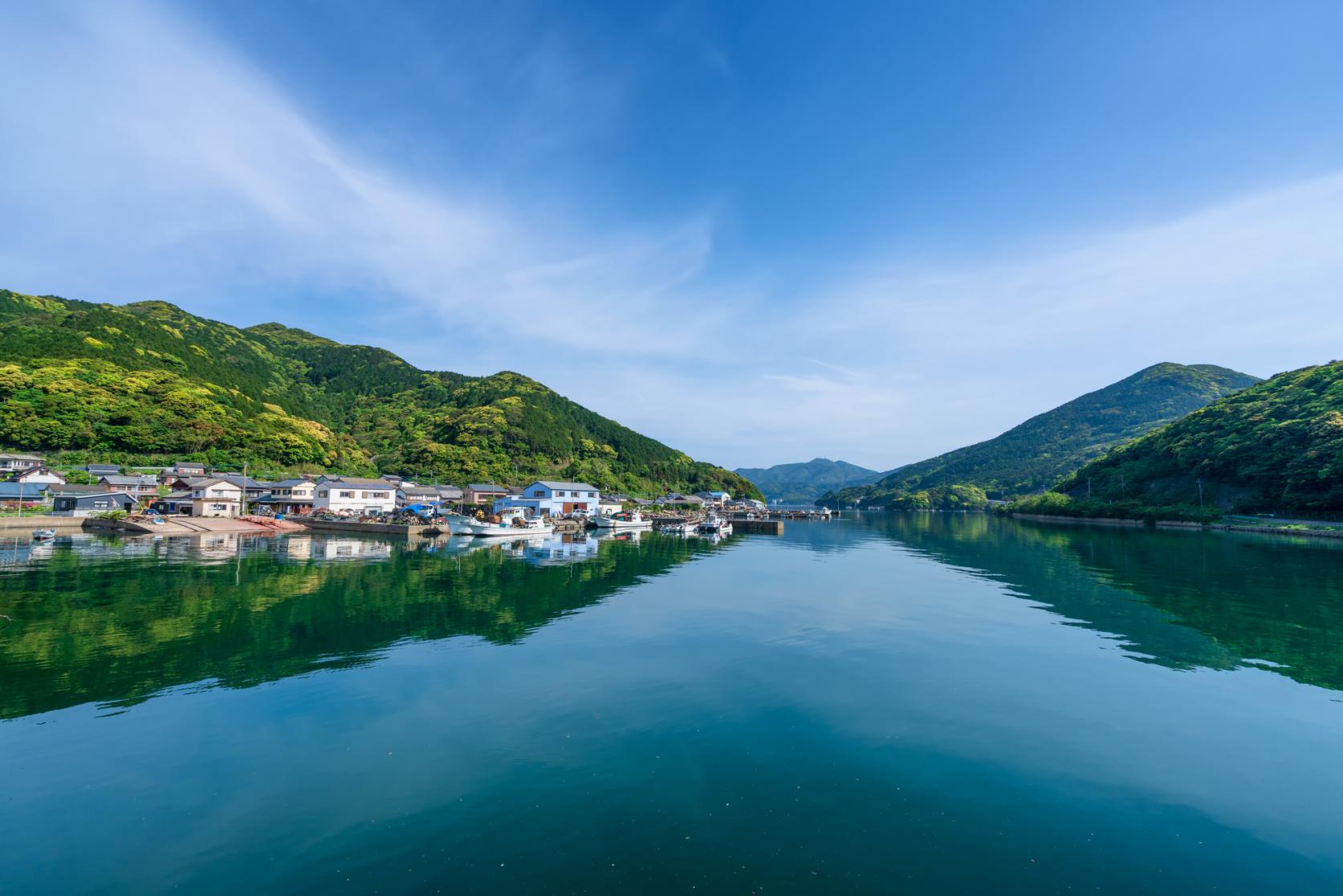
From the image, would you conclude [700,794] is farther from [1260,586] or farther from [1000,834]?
[1260,586]

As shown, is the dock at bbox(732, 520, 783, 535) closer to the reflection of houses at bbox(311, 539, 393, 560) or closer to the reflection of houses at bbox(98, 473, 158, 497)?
the reflection of houses at bbox(311, 539, 393, 560)

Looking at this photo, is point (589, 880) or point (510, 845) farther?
point (510, 845)

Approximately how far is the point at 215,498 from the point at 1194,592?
7576 cm

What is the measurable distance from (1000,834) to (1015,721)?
470 cm

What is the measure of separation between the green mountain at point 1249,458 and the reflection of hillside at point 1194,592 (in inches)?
844

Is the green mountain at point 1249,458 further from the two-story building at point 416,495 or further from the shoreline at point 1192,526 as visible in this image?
the two-story building at point 416,495

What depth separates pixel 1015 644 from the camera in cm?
1736

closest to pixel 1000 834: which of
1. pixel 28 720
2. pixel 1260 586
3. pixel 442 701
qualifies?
pixel 442 701

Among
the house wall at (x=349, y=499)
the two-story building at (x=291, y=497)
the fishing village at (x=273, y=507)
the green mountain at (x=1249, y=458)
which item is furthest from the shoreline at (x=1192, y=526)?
the two-story building at (x=291, y=497)

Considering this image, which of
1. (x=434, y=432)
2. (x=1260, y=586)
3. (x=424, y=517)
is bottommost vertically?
(x=1260, y=586)

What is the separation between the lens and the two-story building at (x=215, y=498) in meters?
54.5

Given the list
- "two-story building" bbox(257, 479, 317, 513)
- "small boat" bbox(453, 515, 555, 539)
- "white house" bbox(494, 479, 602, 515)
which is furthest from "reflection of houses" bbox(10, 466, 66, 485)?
"white house" bbox(494, 479, 602, 515)

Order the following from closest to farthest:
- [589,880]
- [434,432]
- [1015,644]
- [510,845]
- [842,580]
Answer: [589,880] < [510,845] < [1015,644] < [842,580] < [434,432]

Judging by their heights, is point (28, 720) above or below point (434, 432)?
below
